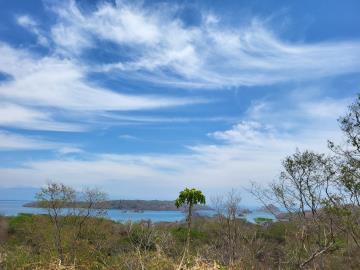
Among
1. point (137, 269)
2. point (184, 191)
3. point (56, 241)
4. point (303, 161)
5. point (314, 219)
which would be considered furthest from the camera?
point (56, 241)

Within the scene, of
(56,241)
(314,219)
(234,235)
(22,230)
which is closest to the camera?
(314,219)

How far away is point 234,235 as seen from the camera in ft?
124

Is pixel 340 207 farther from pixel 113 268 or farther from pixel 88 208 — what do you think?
pixel 88 208

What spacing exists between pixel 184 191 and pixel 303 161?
24.3 ft

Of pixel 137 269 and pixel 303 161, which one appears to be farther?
pixel 303 161

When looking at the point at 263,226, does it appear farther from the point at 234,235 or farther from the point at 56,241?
the point at 56,241

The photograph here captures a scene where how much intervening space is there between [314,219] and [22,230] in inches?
1437

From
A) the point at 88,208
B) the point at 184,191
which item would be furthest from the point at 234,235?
the point at 88,208

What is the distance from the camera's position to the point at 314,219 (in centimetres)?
2355

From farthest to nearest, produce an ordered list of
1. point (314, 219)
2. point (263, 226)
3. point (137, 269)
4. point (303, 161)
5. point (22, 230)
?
1. point (263, 226)
2. point (22, 230)
3. point (303, 161)
4. point (314, 219)
5. point (137, 269)

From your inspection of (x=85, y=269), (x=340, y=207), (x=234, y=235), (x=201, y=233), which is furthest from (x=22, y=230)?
(x=85, y=269)

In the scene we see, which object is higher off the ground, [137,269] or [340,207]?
[340,207]

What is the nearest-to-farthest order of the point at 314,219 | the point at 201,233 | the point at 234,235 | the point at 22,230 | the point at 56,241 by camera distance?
the point at 314,219 < the point at 234,235 < the point at 56,241 < the point at 22,230 < the point at 201,233

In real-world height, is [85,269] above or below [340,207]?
below
